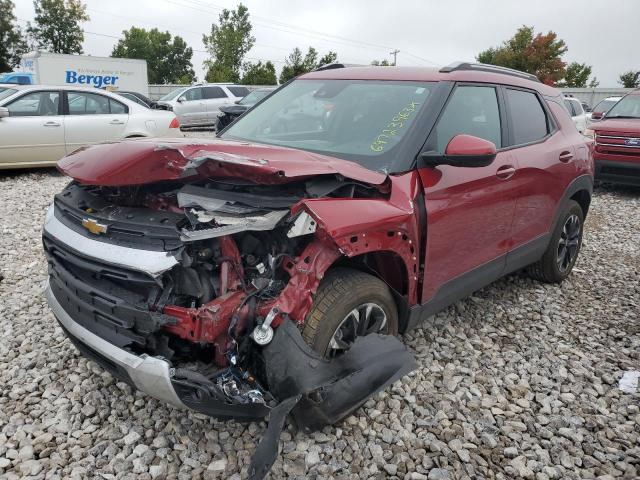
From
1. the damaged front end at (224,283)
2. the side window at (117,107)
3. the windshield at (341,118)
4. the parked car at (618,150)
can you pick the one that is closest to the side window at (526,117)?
the windshield at (341,118)

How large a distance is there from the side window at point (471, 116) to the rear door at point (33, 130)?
7.65 m

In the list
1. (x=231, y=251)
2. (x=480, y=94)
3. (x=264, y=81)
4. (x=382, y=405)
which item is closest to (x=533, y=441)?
(x=382, y=405)

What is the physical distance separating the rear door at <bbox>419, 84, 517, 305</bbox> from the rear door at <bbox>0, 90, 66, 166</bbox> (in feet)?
25.2

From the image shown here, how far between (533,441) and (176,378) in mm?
1939

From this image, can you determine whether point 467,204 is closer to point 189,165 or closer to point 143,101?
point 189,165

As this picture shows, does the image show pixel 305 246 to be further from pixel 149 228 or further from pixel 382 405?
pixel 382 405

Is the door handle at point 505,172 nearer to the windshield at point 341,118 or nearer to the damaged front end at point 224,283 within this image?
the windshield at point 341,118

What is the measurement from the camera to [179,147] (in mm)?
2363

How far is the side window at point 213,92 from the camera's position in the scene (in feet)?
60.0

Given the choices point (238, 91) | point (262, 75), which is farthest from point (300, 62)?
point (238, 91)

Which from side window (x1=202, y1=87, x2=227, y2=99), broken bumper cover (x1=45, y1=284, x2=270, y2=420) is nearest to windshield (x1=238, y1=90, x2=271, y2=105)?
side window (x1=202, y1=87, x2=227, y2=99)

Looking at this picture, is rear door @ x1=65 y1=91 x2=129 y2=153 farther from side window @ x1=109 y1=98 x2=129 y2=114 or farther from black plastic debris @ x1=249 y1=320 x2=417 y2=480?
black plastic debris @ x1=249 y1=320 x2=417 y2=480

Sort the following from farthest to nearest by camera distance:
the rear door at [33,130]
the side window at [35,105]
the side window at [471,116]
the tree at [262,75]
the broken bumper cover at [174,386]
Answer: the tree at [262,75] → the side window at [35,105] → the rear door at [33,130] → the side window at [471,116] → the broken bumper cover at [174,386]

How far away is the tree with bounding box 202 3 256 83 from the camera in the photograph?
4784cm
